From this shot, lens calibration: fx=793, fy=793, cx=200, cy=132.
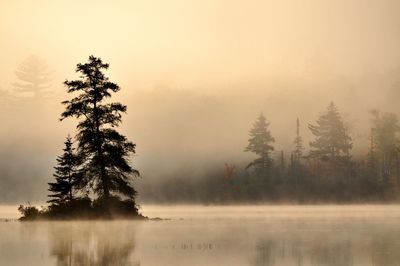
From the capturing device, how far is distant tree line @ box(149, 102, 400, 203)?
352 feet

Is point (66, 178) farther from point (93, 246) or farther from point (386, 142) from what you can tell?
point (386, 142)

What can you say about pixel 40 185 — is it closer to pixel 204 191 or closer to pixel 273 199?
pixel 204 191

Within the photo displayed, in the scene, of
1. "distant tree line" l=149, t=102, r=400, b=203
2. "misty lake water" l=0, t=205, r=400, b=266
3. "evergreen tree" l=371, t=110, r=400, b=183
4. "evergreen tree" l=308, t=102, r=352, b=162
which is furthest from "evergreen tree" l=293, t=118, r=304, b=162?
"misty lake water" l=0, t=205, r=400, b=266

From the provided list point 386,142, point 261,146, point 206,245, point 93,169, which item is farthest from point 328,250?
point 386,142

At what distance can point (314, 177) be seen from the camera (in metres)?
113

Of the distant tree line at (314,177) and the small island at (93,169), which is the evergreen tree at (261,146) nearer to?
the distant tree line at (314,177)

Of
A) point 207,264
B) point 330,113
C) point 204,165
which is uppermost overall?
point 330,113

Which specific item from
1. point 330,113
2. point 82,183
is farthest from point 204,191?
point 82,183

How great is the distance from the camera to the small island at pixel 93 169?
58.7m

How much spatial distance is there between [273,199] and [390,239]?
70.7 meters

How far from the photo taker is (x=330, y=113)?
11931 cm

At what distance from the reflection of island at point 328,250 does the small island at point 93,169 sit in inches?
867

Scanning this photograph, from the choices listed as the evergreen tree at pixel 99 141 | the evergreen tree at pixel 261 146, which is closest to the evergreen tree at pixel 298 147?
the evergreen tree at pixel 261 146

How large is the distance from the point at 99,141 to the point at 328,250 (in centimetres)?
3251
